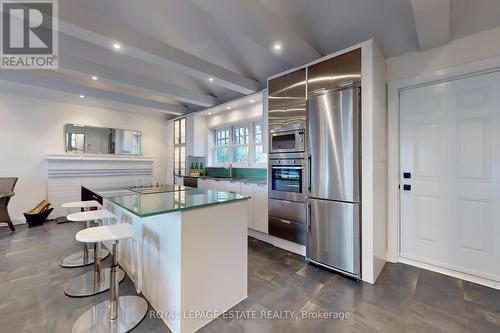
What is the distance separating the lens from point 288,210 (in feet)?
10.0

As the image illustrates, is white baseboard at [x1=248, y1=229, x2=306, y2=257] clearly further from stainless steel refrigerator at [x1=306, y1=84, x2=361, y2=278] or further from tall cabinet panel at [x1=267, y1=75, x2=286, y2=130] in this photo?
tall cabinet panel at [x1=267, y1=75, x2=286, y2=130]

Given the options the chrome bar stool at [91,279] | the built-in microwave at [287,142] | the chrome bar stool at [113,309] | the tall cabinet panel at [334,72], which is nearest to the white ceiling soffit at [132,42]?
the built-in microwave at [287,142]

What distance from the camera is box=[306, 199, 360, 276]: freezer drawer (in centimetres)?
235

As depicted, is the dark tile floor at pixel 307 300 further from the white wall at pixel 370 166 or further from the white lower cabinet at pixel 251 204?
the white lower cabinet at pixel 251 204

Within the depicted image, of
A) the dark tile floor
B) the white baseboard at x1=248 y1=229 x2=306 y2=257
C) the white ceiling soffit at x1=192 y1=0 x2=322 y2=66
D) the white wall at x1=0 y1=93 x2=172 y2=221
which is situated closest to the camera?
the dark tile floor

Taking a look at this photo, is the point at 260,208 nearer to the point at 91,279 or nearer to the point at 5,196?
the point at 91,279

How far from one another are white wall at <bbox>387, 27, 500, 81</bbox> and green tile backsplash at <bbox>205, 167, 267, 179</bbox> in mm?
2567

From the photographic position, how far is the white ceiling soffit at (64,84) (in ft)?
11.2

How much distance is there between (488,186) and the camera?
2279 millimetres

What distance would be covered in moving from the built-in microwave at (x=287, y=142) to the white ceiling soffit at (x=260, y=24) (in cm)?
100

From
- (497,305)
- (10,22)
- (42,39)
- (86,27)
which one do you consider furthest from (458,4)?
(10,22)

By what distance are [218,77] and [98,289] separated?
305 centimetres

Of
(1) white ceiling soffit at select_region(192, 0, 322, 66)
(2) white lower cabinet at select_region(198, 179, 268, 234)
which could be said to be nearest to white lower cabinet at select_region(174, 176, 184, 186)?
(2) white lower cabinet at select_region(198, 179, 268, 234)

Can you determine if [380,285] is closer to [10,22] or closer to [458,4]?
[458,4]
